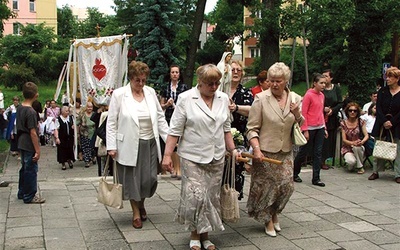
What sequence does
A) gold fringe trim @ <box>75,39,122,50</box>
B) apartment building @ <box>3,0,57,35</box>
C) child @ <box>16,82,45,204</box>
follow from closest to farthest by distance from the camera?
child @ <box>16,82,45,204</box> < gold fringe trim @ <box>75,39,122,50</box> < apartment building @ <box>3,0,57,35</box>

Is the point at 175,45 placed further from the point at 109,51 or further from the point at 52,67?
the point at 52,67

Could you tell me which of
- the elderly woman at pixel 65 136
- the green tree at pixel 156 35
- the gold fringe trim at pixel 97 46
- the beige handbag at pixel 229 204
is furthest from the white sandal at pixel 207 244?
the green tree at pixel 156 35

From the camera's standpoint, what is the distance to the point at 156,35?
20547 mm

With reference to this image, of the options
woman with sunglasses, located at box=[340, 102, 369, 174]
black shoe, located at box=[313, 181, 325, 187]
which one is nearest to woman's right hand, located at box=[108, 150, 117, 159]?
black shoe, located at box=[313, 181, 325, 187]

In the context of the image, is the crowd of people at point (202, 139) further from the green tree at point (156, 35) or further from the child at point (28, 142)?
the green tree at point (156, 35)

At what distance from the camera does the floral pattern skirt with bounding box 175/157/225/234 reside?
507 centimetres

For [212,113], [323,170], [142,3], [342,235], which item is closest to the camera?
[212,113]

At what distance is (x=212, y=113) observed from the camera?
5164mm

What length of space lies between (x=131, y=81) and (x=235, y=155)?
1.48 m

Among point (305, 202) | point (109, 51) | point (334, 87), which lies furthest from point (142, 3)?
point (305, 202)

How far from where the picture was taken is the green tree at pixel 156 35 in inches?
803

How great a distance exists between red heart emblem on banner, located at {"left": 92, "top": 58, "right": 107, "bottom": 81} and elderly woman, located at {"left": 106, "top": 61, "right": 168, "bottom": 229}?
6.90 metres

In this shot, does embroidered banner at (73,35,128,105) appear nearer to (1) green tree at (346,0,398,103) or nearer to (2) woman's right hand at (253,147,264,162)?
(2) woman's right hand at (253,147,264,162)

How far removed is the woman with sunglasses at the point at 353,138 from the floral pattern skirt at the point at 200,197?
16.4 ft
